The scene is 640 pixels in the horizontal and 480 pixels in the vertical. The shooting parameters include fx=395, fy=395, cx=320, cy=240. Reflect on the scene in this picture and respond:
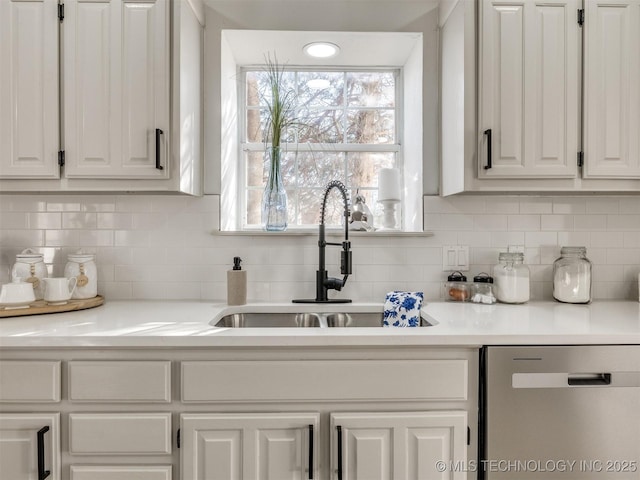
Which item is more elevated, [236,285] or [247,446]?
[236,285]

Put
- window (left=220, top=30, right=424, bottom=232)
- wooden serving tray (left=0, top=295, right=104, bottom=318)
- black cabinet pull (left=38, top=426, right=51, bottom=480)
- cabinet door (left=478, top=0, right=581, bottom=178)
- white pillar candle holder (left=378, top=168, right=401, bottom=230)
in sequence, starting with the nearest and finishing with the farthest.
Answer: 1. black cabinet pull (left=38, top=426, right=51, bottom=480)
2. wooden serving tray (left=0, top=295, right=104, bottom=318)
3. cabinet door (left=478, top=0, right=581, bottom=178)
4. white pillar candle holder (left=378, top=168, right=401, bottom=230)
5. window (left=220, top=30, right=424, bottom=232)

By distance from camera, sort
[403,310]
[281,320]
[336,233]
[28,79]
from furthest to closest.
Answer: [336,233]
[281,320]
[403,310]
[28,79]

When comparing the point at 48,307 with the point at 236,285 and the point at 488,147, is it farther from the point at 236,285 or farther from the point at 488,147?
the point at 488,147

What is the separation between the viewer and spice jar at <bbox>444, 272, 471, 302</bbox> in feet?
5.96

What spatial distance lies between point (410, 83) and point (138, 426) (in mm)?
1939

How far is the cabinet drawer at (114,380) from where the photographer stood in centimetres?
123

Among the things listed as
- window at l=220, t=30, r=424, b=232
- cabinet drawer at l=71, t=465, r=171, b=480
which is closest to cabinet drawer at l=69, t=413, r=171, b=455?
cabinet drawer at l=71, t=465, r=171, b=480

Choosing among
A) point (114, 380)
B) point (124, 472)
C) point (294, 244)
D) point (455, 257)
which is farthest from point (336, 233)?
point (124, 472)

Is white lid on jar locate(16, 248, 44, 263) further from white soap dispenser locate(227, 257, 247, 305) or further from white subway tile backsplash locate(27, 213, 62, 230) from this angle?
white soap dispenser locate(227, 257, 247, 305)

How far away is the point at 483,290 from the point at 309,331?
0.91m

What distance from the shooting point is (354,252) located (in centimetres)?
191

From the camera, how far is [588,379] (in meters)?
1.26

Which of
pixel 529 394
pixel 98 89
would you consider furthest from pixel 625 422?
pixel 98 89

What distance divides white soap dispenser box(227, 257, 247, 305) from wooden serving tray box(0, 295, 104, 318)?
57cm
